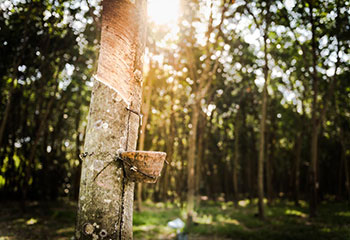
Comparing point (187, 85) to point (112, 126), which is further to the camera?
point (187, 85)

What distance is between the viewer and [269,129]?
14891 millimetres

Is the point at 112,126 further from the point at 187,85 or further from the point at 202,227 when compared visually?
the point at 187,85

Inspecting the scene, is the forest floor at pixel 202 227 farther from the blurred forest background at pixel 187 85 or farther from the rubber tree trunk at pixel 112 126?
the rubber tree trunk at pixel 112 126

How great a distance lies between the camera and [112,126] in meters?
1.89

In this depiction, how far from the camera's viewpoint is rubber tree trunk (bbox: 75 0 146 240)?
1.76 metres

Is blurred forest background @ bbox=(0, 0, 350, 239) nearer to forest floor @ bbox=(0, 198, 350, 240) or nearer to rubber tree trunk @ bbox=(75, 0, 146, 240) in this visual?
forest floor @ bbox=(0, 198, 350, 240)

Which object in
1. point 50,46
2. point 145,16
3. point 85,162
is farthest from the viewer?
point 50,46

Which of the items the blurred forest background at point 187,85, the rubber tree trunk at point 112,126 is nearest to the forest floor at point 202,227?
the blurred forest background at point 187,85

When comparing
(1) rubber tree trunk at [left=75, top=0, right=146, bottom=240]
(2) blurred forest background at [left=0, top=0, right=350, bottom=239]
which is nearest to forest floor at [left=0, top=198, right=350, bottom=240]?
(2) blurred forest background at [left=0, top=0, right=350, bottom=239]

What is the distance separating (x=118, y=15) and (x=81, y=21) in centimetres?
807

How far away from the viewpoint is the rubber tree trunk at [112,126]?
5.77ft

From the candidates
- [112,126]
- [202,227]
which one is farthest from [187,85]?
[112,126]

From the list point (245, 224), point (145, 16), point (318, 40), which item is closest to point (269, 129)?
point (318, 40)

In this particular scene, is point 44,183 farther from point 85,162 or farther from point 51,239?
point 85,162
